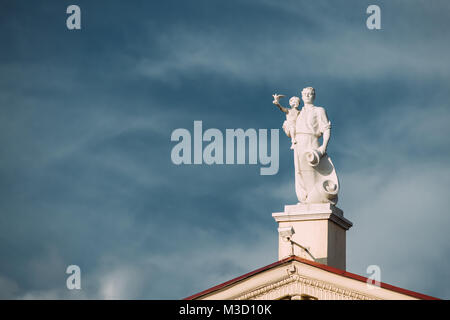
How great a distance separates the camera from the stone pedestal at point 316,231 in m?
36.5

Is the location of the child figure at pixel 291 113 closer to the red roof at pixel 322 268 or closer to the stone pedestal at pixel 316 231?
the stone pedestal at pixel 316 231

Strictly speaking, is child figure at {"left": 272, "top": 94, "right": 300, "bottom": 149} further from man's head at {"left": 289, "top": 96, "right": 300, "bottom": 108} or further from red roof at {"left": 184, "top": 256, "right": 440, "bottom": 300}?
red roof at {"left": 184, "top": 256, "right": 440, "bottom": 300}

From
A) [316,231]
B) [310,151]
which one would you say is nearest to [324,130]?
[310,151]

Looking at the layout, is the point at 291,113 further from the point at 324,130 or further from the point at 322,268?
the point at 322,268

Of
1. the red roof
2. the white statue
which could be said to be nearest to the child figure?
the white statue

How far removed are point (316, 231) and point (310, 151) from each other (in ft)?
9.52

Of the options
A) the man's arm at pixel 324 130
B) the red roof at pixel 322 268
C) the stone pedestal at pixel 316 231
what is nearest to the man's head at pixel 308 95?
the man's arm at pixel 324 130

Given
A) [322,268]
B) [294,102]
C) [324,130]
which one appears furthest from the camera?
[294,102]

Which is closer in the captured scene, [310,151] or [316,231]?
[316,231]

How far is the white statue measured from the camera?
3769 cm

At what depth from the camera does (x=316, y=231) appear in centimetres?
3666
